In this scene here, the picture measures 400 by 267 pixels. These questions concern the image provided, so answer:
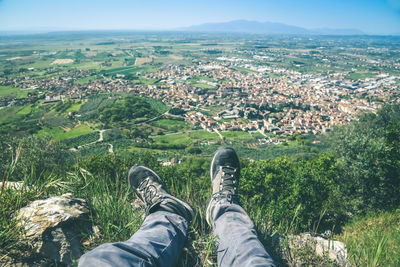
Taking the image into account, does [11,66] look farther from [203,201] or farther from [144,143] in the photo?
[203,201]

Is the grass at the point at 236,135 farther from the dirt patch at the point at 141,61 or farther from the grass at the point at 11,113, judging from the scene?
the dirt patch at the point at 141,61

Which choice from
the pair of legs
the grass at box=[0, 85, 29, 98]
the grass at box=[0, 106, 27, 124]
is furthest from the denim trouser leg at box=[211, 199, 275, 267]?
the grass at box=[0, 85, 29, 98]

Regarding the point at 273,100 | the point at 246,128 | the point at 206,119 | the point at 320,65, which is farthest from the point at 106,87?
the point at 320,65

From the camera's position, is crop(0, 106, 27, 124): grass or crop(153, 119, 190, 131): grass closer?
crop(0, 106, 27, 124): grass

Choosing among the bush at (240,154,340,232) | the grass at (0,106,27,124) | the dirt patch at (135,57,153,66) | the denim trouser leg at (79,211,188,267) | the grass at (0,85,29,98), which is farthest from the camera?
the dirt patch at (135,57,153,66)

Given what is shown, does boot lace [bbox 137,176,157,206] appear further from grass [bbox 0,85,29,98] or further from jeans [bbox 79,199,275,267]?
grass [bbox 0,85,29,98]

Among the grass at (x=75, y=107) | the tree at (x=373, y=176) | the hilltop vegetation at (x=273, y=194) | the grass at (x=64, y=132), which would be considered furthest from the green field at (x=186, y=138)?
the tree at (x=373, y=176)
